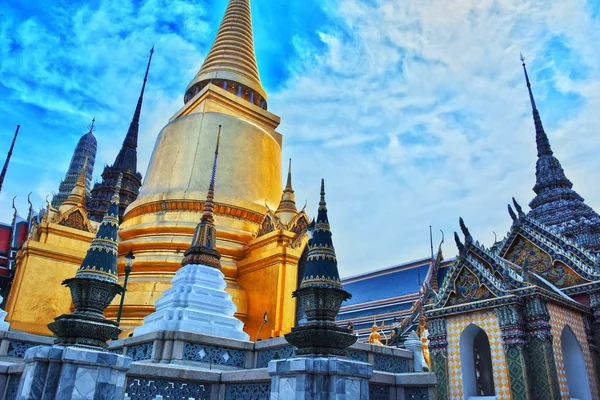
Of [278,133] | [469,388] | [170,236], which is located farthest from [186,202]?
[469,388]

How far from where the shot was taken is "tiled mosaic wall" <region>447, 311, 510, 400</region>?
7.46 meters

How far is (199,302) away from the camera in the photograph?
7836 millimetres

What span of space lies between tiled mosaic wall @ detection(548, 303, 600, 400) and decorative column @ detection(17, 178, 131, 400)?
21.4ft

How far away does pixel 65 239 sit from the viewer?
1245cm

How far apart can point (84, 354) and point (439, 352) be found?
6.29m

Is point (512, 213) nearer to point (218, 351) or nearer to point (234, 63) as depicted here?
point (218, 351)

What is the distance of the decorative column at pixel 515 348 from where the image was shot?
7145mm

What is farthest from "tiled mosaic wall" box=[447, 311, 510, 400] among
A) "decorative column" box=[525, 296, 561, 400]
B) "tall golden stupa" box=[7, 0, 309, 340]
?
"tall golden stupa" box=[7, 0, 309, 340]

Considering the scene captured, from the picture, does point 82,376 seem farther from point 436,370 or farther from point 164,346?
point 436,370

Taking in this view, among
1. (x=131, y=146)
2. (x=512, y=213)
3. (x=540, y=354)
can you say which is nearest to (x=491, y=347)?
(x=540, y=354)

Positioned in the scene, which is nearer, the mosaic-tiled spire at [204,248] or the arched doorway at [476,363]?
the arched doorway at [476,363]

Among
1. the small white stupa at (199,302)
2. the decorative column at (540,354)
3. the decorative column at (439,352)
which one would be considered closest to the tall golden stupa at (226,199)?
the small white stupa at (199,302)

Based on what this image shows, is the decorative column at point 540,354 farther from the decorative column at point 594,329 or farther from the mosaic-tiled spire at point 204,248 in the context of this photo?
the mosaic-tiled spire at point 204,248

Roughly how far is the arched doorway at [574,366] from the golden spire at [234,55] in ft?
46.6
